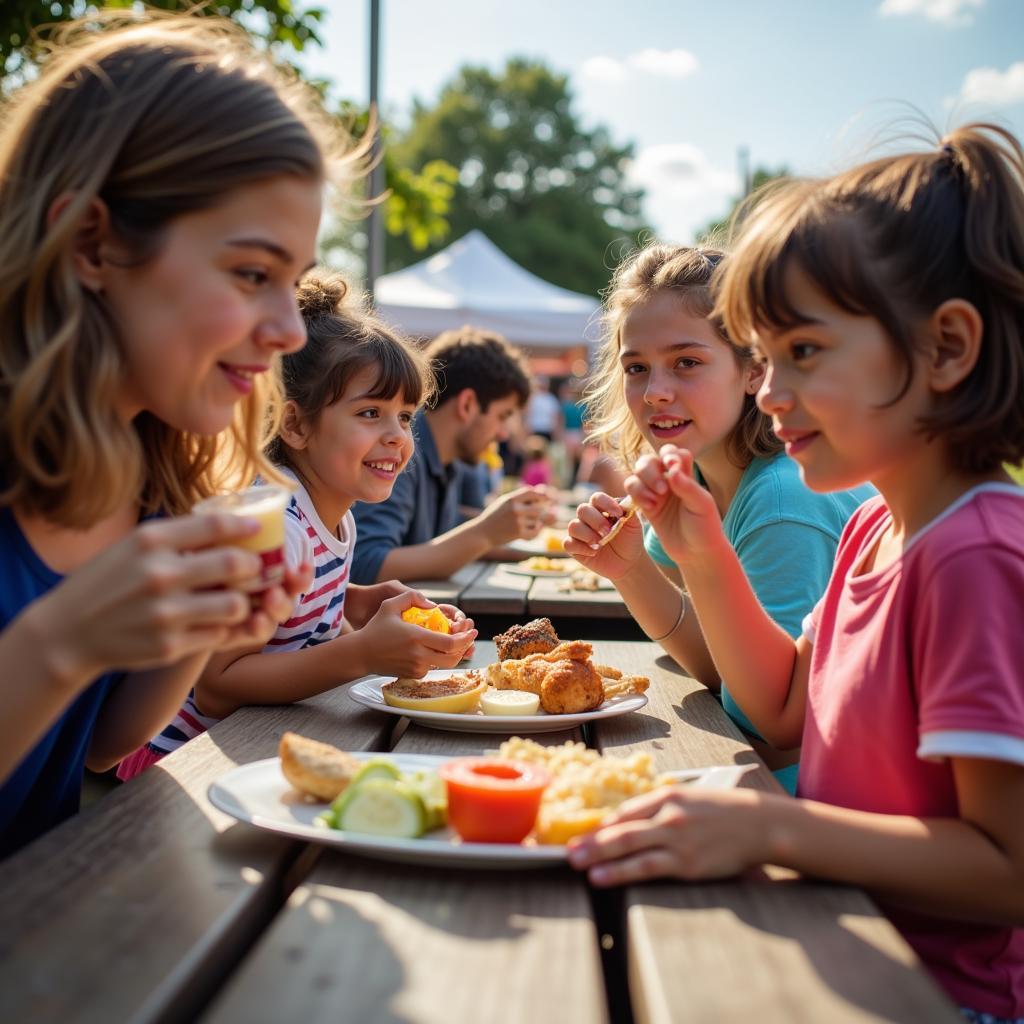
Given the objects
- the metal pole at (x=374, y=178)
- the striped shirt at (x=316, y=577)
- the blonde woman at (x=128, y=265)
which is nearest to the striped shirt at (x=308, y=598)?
the striped shirt at (x=316, y=577)

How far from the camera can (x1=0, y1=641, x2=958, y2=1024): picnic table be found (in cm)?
93

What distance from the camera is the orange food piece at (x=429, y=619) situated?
216cm

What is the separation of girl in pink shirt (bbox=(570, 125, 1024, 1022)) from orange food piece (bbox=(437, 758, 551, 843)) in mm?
88

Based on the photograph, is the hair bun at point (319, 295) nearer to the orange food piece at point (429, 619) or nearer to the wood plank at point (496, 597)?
the wood plank at point (496, 597)

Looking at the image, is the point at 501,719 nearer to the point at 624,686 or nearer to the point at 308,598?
the point at 624,686

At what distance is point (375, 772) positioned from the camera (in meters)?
1.37

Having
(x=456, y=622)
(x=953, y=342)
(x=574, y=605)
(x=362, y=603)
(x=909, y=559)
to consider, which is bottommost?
(x=574, y=605)

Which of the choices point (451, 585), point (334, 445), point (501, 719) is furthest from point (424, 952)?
point (451, 585)

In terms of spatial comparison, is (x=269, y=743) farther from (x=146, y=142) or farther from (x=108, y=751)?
(x=146, y=142)

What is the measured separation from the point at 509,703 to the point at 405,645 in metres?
0.26

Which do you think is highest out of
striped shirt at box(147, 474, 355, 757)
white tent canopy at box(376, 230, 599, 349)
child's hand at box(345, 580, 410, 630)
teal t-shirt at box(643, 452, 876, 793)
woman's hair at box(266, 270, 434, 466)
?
woman's hair at box(266, 270, 434, 466)

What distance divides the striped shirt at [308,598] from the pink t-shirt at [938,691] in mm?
1238

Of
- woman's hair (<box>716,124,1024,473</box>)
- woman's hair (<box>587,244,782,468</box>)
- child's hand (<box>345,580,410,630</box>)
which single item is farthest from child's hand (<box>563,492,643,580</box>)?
woman's hair (<box>716,124,1024,473</box>)

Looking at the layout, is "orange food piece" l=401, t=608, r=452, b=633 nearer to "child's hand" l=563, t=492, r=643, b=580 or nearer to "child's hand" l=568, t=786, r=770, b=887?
"child's hand" l=563, t=492, r=643, b=580
